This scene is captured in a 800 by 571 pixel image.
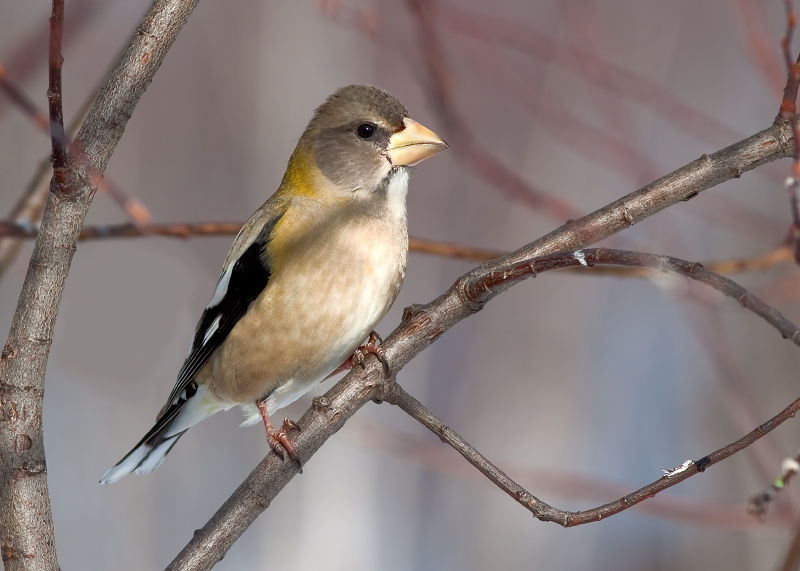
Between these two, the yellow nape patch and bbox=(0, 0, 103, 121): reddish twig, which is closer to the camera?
bbox=(0, 0, 103, 121): reddish twig

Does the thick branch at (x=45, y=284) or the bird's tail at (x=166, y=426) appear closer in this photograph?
the thick branch at (x=45, y=284)

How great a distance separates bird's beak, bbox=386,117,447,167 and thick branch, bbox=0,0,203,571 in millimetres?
1541

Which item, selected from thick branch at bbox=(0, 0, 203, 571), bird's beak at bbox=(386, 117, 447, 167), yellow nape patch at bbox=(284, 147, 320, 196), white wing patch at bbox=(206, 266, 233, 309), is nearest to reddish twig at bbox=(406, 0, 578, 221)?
bird's beak at bbox=(386, 117, 447, 167)

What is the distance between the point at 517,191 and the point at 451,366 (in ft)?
12.3

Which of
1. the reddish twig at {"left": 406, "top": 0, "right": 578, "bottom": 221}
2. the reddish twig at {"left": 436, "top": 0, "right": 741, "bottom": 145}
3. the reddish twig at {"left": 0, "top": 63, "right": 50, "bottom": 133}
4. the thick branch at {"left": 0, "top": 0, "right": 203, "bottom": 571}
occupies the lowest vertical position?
the thick branch at {"left": 0, "top": 0, "right": 203, "bottom": 571}

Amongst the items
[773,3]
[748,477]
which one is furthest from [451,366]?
[773,3]

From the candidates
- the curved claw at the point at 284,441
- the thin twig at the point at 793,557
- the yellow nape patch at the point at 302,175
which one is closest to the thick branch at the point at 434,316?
the curved claw at the point at 284,441

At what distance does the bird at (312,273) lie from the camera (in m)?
3.04

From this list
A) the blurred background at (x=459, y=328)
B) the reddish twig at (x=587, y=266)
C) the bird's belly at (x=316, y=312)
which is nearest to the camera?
the reddish twig at (x=587, y=266)

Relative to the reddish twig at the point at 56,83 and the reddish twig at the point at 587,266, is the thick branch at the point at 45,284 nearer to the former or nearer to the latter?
the reddish twig at the point at 56,83

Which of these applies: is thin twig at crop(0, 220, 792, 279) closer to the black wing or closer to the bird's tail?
the black wing

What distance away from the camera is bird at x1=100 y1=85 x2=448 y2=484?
3039mm

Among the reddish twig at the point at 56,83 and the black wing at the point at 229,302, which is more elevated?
the black wing at the point at 229,302

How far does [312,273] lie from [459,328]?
3.91m
